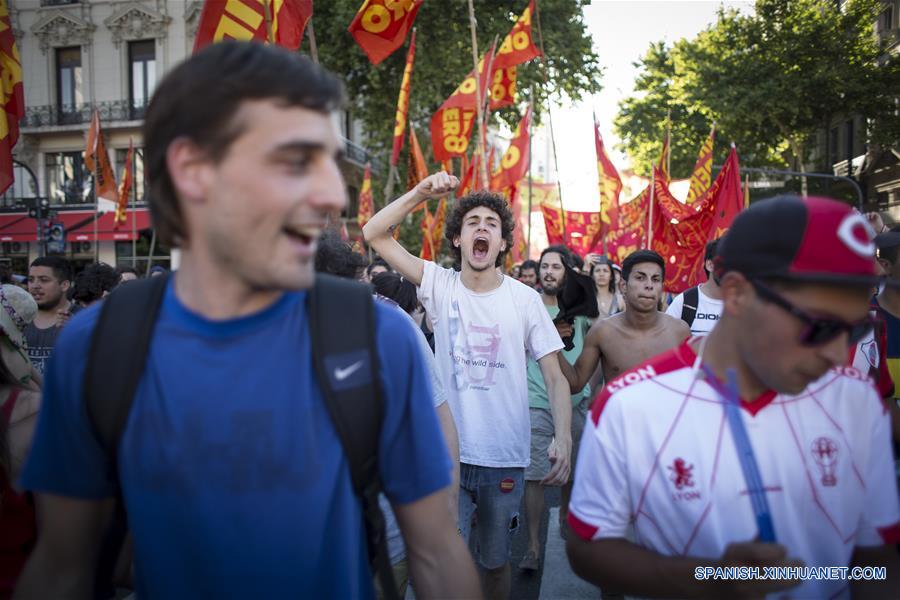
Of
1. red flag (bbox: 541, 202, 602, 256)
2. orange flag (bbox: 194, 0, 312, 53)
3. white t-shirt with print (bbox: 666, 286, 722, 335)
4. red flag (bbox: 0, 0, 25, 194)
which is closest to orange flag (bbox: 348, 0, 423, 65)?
orange flag (bbox: 194, 0, 312, 53)

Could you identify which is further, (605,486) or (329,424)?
(605,486)

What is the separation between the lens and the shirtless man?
490 centimetres

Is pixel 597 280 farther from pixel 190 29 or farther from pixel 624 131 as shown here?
pixel 190 29

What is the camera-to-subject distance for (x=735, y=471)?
1812mm

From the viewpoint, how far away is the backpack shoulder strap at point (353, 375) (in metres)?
1.61

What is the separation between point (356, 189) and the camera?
41281 millimetres

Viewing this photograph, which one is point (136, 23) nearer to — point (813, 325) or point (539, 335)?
point (539, 335)

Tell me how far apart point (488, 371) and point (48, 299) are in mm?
4008

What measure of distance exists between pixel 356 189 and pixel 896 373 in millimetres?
38692

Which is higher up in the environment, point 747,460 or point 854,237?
point 854,237

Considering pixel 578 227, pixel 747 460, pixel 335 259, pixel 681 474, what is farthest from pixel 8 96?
pixel 578 227

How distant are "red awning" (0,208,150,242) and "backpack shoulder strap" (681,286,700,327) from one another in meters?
26.5

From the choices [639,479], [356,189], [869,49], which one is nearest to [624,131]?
[869,49]

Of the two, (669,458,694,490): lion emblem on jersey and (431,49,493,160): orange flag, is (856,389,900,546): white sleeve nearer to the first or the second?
(669,458,694,490): lion emblem on jersey
